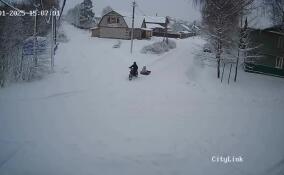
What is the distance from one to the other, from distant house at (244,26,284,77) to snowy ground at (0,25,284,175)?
495 cm

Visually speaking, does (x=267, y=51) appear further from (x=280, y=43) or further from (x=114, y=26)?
(x=114, y=26)

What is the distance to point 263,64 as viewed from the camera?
3256 centimetres

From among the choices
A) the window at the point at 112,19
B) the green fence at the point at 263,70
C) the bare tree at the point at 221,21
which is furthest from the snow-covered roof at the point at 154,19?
the bare tree at the point at 221,21

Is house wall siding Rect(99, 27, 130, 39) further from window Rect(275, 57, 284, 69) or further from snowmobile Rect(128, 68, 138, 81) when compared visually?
snowmobile Rect(128, 68, 138, 81)

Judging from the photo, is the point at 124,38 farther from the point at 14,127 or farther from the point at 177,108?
the point at 14,127

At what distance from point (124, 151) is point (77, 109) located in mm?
5738

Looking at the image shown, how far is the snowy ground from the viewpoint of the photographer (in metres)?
11.6

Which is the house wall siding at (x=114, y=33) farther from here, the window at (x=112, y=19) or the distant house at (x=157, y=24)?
the distant house at (x=157, y=24)

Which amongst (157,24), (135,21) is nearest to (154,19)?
(157,24)

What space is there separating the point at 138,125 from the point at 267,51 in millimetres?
22846

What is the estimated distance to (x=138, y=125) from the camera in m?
15.4

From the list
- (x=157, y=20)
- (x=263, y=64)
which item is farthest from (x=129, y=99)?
(x=157, y=20)

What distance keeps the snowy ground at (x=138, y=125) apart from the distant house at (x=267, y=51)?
4.95 m

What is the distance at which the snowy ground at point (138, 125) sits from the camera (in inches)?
457
